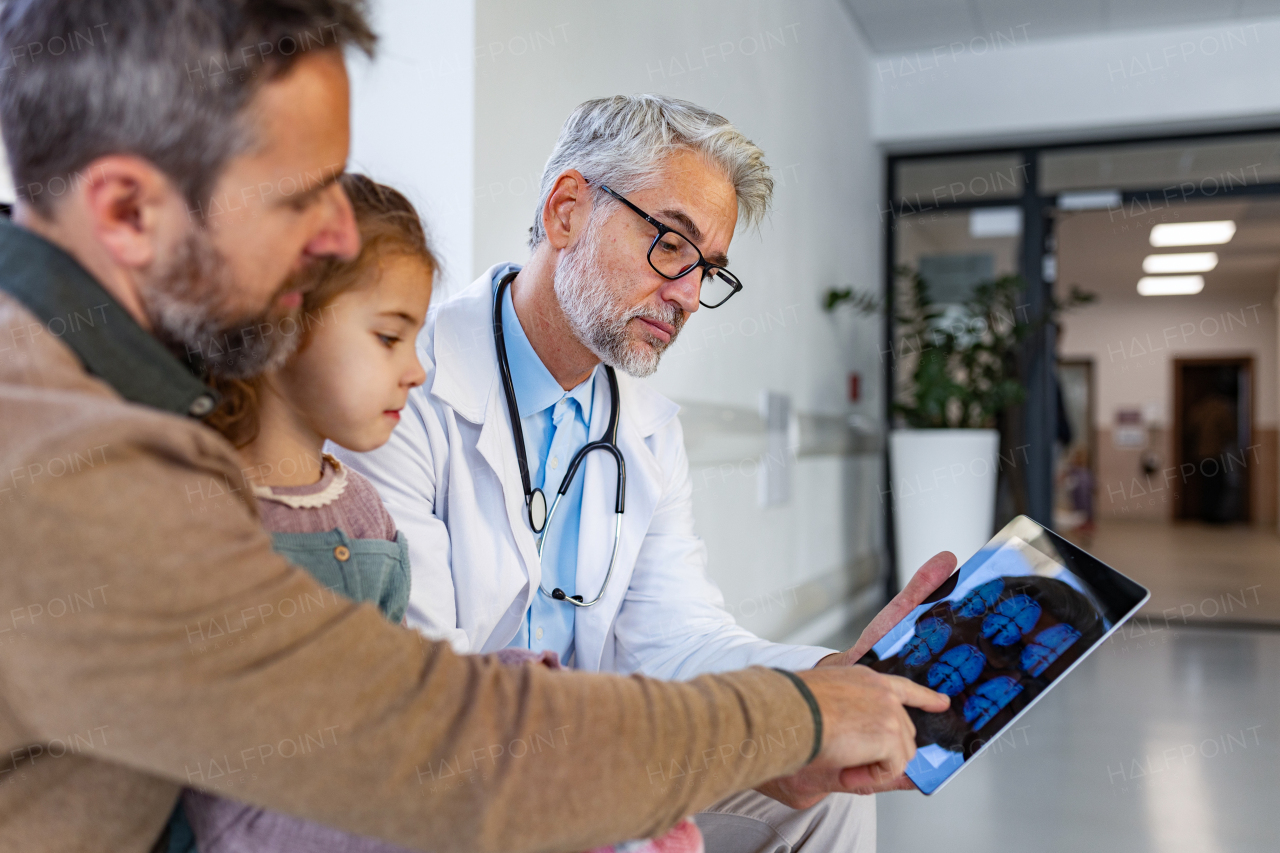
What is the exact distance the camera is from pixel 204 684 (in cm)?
59

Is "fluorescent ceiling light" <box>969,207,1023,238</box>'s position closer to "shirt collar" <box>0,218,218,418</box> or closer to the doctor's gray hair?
the doctor's gray hair

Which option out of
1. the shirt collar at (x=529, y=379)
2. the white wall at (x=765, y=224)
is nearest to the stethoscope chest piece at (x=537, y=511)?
the shirt collar at (x=529, y=379)

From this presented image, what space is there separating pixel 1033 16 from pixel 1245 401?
9.96 m

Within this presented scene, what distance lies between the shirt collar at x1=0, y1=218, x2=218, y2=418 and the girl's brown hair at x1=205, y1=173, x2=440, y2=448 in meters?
0.15

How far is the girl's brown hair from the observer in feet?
2.79

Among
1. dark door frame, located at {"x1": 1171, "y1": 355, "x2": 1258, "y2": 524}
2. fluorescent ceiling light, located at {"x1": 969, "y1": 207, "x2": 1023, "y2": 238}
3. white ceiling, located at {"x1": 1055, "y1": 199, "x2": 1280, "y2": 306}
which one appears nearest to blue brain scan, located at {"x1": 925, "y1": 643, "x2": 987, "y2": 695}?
fluorescent ceiling light, located at {"x1": 969, "y1": 207, "x2": 1023, "y2": 238}

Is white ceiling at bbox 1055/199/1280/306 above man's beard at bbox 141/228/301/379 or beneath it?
above

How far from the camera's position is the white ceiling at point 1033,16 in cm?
483

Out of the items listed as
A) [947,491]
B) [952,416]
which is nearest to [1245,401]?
[952,416]

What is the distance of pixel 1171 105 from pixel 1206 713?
3241 mm

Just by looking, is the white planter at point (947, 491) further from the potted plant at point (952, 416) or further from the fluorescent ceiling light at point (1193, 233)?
the fluorescent ceiling light at point (1193, 233)

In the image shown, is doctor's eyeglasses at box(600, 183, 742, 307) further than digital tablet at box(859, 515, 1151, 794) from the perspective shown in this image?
Yes

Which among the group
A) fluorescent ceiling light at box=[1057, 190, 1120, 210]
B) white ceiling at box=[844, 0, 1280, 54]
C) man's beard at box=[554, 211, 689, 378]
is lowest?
man's beard at box=[554, 211, 689, 378]

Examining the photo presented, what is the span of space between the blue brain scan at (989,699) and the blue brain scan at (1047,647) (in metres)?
0.03
